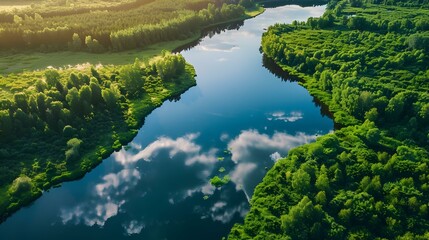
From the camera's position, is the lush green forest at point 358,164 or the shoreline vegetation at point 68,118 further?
the shoreline vegetation at point 68,118

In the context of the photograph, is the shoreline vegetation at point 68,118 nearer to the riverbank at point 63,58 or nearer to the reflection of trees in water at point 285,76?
the riverbank at point 63,58

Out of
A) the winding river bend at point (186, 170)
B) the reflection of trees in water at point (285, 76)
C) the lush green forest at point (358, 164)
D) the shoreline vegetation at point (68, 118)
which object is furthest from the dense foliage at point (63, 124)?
the lush green forest at point (358, 164)

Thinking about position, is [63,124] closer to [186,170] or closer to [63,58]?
[186,170]

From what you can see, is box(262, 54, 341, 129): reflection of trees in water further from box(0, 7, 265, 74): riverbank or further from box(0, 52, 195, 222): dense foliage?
box(0, 7, 265, 74): riverbank

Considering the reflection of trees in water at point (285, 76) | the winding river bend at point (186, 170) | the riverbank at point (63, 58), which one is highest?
the riverbank at point (63, 58)

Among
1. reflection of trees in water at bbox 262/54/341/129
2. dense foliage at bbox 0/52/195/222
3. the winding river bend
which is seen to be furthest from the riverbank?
reflection of trees in water at bbox 262/54/341/129

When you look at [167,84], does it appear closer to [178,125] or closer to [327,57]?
[178,125]

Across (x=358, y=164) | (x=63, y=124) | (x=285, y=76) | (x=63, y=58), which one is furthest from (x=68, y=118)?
(x=285, y=76)
